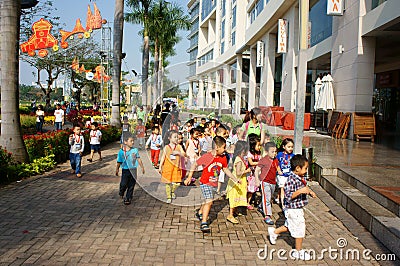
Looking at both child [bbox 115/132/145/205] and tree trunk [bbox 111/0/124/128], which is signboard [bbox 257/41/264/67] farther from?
child [bbox 115/132/145/205]

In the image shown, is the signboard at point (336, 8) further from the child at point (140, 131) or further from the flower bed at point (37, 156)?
the flower bed at point (37, 156)

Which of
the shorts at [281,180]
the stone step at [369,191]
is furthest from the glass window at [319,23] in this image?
the shorts at [281,180]

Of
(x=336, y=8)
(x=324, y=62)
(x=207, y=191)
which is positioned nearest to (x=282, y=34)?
(x=324, y=62)

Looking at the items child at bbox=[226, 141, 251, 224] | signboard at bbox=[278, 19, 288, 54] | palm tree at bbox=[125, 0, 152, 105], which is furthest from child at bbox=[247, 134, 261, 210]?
palm tree at bbox=[125, 0, 152, 105]

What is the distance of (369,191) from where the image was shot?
5.84 m

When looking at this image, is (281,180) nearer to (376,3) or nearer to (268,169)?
(268,169)

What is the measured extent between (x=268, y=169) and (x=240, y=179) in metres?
0.59

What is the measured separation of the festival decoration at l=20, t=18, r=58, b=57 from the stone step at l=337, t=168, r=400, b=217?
2110 cm

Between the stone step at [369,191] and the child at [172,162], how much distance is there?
3.19 m

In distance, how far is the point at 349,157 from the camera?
8953 mm

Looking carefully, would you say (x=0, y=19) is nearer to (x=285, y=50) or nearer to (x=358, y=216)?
(x=358, y=216)

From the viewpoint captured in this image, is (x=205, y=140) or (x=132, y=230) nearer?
(x=132, y=230)

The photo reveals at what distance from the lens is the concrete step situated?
4.35 meters

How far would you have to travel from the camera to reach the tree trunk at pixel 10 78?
826cm
